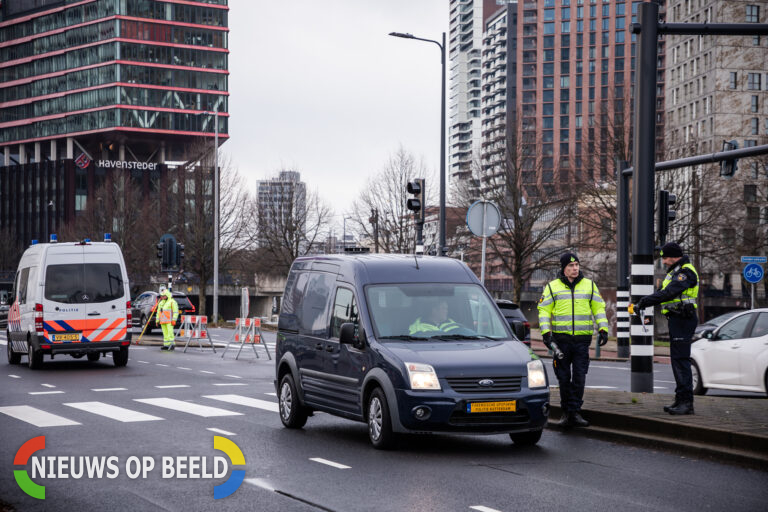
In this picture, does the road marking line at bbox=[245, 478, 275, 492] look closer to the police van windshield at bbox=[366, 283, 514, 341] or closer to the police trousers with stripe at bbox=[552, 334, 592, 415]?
the police van windshield at bbox=[366, 283, 514, 341]

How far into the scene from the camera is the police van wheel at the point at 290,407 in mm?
12266

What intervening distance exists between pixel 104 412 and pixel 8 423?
4.96 feet

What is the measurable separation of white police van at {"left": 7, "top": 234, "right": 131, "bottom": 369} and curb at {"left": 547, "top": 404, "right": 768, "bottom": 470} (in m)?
13.7

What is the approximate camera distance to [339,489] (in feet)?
27.1

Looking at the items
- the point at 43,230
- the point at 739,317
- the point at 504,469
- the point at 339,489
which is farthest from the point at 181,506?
the point at 43,230

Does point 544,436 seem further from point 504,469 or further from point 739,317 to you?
point 739,317

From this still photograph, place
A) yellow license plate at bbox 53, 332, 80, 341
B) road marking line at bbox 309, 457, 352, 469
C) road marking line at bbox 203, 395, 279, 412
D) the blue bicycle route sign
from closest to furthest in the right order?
road marking line at bbox 309, 457, 352, 469
road marking line at bbox 203, 395, 279, 412
yellow license plate at bbox 53, 332, 80, 341
the blue bicycle route sign

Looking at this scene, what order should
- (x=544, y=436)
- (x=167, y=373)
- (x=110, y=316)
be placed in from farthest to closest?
(x=110, y=316)
(x=167, y=373)
(x=544, y=436)

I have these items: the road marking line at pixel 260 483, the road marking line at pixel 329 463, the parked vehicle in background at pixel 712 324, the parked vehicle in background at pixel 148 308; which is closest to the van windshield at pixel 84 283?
the parked vehicle in background at pixel 712 324

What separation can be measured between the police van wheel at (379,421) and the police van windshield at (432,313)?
0.68 metres

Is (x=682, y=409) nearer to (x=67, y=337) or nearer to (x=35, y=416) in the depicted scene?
(x=35, y=416)

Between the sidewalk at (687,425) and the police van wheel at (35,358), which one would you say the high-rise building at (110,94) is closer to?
the police van wheel at (35,358)

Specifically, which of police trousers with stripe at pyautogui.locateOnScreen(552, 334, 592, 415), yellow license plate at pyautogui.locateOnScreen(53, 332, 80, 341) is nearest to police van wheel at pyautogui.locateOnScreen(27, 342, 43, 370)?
yellow license plate at pyautogui.locateOnScreen(53, 332, 80, 341)

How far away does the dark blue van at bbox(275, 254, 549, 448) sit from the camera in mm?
9969
